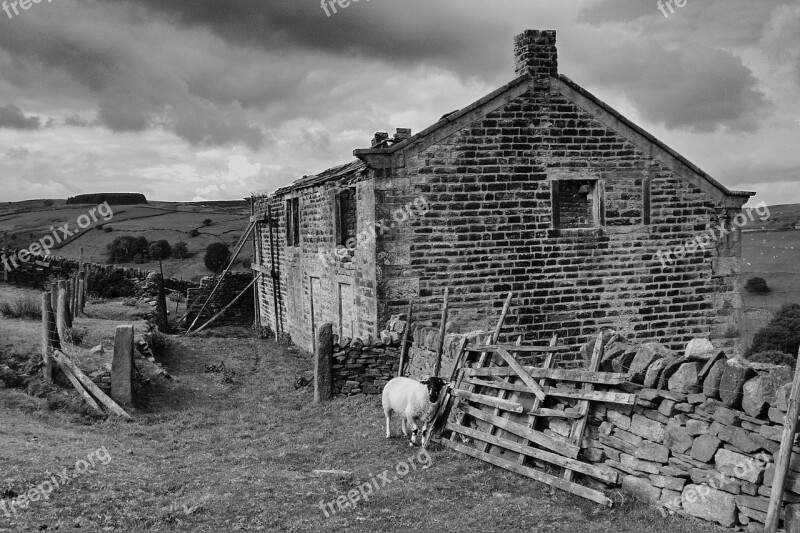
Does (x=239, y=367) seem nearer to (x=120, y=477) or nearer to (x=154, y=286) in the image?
(x=120, y=477)

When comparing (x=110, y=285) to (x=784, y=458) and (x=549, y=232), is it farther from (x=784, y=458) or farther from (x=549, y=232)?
(x=784, y=458)

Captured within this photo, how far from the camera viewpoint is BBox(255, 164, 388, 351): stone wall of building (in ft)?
48.2

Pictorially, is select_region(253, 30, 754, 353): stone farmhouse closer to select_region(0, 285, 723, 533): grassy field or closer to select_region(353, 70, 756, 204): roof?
select_region(353, 70, 756, 204): roof

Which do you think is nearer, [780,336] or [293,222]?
[780,336]

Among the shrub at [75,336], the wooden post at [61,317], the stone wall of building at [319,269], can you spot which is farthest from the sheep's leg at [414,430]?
the shrub at [75,336]

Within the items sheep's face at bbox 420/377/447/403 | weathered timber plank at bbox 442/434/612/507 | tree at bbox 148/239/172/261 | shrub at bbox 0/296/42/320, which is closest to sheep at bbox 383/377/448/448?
sheep's face at bbox 420/377/447/403

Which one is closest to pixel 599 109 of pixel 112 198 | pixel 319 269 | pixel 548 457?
pixel 319 269

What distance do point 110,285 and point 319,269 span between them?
15930mm

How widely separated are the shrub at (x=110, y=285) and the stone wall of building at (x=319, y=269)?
748cm

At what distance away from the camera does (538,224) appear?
586 inches

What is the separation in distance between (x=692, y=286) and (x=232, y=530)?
12899mm

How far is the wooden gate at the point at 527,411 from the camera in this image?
7770 millimetres

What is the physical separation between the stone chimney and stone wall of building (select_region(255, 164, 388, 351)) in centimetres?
464

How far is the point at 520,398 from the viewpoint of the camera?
29.5 feet
